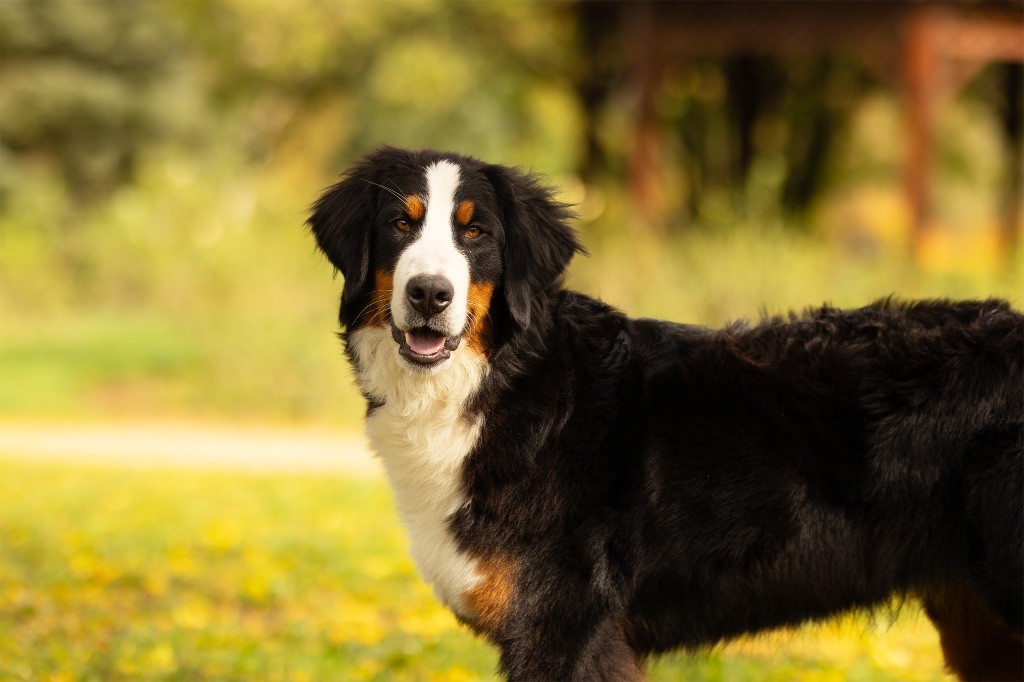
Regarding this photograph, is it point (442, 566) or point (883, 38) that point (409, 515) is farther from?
point (883, 38)

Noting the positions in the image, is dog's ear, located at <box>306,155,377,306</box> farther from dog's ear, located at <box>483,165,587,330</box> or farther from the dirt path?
the dirt path

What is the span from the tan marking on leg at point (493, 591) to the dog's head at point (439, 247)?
594mm

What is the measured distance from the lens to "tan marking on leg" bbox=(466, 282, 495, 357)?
11.2 feet

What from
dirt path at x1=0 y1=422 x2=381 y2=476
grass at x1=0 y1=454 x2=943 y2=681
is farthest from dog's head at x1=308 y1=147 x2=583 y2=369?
dirt path at x1=0 y1=422 x2=381 y2=476

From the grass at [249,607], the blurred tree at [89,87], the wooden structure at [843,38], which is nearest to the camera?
the grass at [249,607]

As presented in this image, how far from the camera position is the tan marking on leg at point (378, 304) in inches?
137

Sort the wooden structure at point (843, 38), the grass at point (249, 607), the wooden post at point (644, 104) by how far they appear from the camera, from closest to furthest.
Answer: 1. the grass at point (249, 607)
2. the wooden structure at point (843, 38)
3. the wooden post at point (644, 104)

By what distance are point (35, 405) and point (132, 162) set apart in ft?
36.3

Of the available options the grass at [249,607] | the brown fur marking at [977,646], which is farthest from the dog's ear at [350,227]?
the brown fur marking at [977,646]

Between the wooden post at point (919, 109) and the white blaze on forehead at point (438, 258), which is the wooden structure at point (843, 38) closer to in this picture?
the wooden post at point (919, 109)

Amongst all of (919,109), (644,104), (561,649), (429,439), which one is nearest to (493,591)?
(561,649)

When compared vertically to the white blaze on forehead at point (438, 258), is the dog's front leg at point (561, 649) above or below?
below

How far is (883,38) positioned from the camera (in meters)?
13.9

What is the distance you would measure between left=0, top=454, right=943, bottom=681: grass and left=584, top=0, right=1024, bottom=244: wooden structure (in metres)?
7.84
